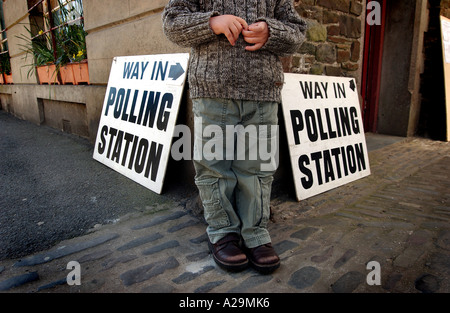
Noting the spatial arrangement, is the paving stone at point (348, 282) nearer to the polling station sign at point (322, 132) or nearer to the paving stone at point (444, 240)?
the paving stone at point (444, 240)

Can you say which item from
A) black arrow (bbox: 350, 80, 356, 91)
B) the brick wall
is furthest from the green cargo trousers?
black arrow (bbox: 350, 80, 356, 91)

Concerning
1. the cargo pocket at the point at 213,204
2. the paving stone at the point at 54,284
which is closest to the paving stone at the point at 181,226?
the cargo pocket at the point at 213,204

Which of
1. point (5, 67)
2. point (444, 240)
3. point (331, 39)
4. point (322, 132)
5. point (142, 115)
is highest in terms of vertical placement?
point (5, 67)

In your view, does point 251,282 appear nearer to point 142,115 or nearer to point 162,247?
point 162,247

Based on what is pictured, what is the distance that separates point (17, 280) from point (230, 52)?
157cm

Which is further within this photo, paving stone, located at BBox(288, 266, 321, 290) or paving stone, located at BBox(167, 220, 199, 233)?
paving stone, located at BBox(167, 220, 199, 233)

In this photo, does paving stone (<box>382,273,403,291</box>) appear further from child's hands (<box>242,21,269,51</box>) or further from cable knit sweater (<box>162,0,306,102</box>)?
child's hands (<box>242,21,269,51</box>)

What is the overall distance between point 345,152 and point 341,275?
163 centimetres

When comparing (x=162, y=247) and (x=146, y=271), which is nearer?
(x=146, y=271)

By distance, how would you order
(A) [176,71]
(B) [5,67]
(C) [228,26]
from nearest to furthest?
(C) [228,26]
(A) [176,71]
(B) [5,67]

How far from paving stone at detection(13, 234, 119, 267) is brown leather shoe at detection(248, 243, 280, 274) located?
919 millimetres

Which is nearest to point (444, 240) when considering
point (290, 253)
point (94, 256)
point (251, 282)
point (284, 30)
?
point (290, 253)

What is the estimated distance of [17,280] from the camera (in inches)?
61.4

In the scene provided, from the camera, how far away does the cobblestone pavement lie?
1.52 m
